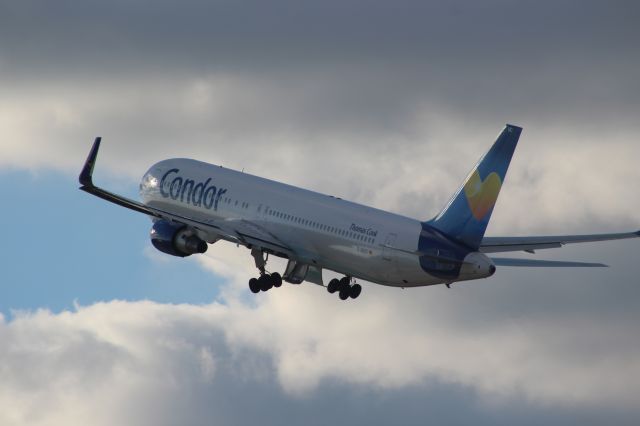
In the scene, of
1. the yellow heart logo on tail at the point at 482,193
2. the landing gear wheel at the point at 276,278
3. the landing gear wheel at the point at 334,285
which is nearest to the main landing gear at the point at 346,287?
the landing gear wheel at the point at 334,285

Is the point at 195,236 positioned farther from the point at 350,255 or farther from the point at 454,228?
the point at 454,228

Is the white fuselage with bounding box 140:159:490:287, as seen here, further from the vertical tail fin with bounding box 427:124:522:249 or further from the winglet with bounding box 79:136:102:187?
the winglet with bounding box 79:136:102:187

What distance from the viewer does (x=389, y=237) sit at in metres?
93.6

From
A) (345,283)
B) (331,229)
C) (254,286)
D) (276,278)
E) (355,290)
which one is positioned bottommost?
(254,286)

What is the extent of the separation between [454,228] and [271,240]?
1219cm

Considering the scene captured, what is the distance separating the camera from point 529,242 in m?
94.5

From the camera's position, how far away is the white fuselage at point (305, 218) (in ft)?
306

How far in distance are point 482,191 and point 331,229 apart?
9.49 m

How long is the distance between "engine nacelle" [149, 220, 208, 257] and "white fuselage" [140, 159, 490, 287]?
83cm

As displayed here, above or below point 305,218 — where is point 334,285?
below

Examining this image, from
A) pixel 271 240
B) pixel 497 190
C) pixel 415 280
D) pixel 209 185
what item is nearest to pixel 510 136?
pixel 497 190

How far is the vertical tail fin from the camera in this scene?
300 feet

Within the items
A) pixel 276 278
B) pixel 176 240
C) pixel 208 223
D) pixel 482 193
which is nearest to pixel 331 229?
pixel 276 278

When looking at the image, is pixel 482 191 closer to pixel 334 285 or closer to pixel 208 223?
pixel 334 285
